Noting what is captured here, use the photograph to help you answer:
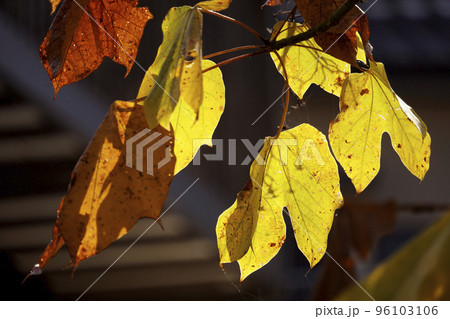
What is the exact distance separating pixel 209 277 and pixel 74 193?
162 cm

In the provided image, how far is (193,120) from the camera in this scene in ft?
1.19

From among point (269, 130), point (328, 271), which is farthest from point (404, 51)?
point (328, 271)

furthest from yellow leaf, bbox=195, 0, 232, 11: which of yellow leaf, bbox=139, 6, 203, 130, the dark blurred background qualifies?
the dark blurred background

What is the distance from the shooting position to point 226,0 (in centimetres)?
31

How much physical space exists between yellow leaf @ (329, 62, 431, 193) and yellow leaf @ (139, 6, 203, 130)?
15 centimetres

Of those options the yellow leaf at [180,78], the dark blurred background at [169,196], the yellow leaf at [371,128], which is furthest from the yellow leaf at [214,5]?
the dark blurred background at [169,196]

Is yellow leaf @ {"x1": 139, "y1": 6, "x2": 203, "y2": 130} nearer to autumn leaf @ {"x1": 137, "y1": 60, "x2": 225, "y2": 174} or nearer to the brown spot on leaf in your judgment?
autumn leaf @ {"x1": 137, "y1": 60, "x2": 225, "y2": 174}

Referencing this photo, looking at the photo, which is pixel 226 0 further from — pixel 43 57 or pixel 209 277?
pixel 209 277

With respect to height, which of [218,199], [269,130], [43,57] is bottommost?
[218,199]

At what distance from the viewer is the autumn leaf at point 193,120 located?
35 cm

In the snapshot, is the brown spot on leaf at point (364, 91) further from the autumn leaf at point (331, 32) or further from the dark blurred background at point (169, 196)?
the dark blurred background at point (169, 196)

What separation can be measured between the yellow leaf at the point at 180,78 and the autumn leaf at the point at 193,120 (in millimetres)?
61

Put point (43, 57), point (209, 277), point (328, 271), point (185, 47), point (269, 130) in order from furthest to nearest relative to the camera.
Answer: point (209, 277), point (269, 130), point (328, 271), point (43, 57), point (185, 47)

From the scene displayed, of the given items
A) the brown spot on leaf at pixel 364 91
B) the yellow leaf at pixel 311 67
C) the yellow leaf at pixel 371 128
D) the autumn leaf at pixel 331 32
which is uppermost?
the autumn leaf at pixel 331 32
